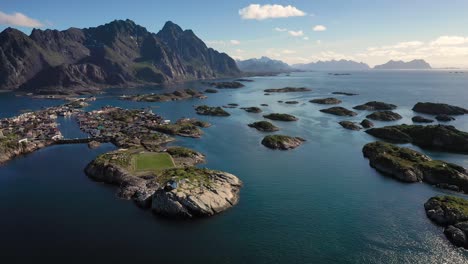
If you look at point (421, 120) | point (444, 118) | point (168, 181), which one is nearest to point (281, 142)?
point (168, 181)

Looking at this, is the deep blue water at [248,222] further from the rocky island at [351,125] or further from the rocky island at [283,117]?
the rocky island at [283,117]

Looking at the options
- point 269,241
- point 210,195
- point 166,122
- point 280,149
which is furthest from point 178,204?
point 166,122

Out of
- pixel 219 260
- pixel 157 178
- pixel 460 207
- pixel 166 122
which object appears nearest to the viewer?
pixel 219 260

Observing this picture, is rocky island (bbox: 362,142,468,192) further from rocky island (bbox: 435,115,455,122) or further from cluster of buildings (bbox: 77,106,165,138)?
rocky island (bbox: 435,115,455,122)

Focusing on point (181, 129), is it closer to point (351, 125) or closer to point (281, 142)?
point (281, 142)

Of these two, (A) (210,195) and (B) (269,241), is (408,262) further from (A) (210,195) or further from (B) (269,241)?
(A) (210,195)

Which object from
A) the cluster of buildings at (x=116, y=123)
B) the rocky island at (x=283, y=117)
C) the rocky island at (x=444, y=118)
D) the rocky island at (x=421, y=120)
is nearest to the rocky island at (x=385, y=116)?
the rocky island at (x=421, y=120)
